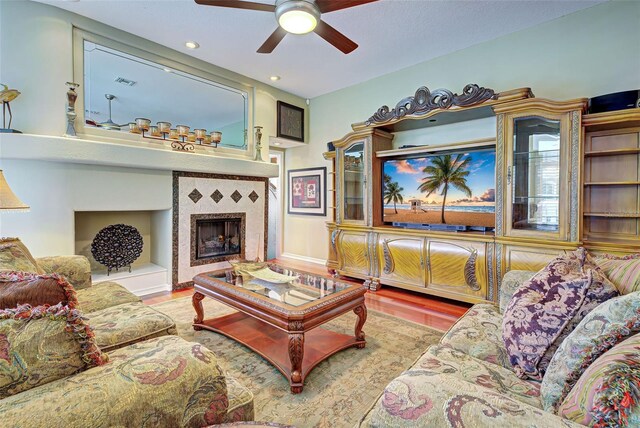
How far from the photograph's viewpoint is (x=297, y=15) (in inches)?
89.7

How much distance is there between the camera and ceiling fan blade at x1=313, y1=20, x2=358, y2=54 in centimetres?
250

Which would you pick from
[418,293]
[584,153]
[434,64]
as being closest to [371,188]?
[418,293]

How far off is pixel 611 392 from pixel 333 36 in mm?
2796

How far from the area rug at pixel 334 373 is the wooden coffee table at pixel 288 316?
0.07 meters

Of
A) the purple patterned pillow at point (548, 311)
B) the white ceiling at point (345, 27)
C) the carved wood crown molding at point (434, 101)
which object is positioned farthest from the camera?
the carved wood crown molding at point (434, 101)

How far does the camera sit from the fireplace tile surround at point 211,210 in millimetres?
3951

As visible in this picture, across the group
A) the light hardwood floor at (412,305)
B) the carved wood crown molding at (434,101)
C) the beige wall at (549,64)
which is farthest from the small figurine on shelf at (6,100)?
→ the beige wall at (549,64)

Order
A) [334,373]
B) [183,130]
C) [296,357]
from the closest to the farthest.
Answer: [296,357] < [334,373] < [183,130]

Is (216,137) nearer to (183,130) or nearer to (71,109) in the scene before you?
(183,130)

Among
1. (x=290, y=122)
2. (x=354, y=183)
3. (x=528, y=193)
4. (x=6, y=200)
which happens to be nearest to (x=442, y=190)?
(x=528, y=193)

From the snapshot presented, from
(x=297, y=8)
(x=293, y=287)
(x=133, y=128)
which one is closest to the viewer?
(x=297, y=8)

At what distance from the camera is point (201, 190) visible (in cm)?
417

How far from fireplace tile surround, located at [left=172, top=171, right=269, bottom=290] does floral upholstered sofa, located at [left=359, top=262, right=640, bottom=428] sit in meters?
3.57

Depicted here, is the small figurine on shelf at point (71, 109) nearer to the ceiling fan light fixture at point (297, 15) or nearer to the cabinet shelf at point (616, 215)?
the ceiling fan light fixture at point (297, 15)
